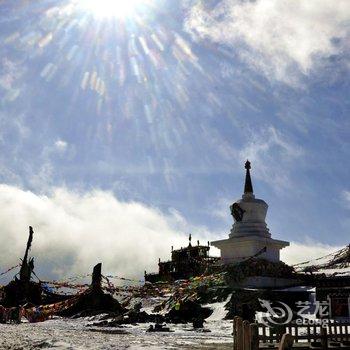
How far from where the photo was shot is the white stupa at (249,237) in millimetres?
38272

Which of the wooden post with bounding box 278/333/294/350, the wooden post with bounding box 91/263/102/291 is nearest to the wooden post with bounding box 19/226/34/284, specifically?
the wooden post with bounding box 91/263/102/291

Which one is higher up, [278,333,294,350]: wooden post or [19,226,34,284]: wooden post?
[19,226,34,284]: wooden post

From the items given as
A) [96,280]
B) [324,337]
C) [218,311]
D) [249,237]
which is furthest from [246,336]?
[96,280]

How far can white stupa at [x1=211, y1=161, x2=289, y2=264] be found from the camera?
38272mm

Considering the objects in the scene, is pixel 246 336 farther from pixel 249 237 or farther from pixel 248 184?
pixel 248 184

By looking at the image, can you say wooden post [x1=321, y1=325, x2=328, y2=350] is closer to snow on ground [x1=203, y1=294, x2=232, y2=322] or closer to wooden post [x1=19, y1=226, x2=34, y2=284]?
snow on ground [x1=203, y1=294, x2=232, y2=322]

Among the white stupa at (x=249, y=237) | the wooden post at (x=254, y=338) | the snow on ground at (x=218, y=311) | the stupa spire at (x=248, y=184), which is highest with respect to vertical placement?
the stupa spire at (x=248, y=184)

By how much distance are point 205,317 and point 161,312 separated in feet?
13.3

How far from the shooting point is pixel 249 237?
125ft

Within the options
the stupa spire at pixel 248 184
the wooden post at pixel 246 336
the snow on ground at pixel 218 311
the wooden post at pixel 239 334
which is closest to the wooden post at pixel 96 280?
the snow on ground at pixel 218 311

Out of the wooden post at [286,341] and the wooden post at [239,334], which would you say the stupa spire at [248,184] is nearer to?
the wooden post at [239,334]

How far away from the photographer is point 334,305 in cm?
A: 2511

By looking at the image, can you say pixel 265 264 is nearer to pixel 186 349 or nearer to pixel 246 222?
pixel 246 222

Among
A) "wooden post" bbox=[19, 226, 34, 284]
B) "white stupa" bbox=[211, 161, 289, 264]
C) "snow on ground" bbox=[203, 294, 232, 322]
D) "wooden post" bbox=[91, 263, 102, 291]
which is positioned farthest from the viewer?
"wooden post" bbox=[19, 226, 34, 284]
